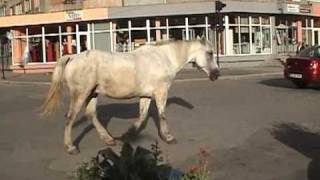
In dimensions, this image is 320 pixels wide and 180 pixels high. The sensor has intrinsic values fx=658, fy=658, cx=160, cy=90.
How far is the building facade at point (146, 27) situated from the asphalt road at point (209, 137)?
2592cm

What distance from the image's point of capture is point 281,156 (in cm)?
1023

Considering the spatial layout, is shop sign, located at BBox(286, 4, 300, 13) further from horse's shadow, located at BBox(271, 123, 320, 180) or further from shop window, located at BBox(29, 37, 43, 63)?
horse's shadow, located at BBox(271, 123, 320, 180)

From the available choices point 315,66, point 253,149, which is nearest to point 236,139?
point 253,149

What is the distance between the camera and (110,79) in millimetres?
11078

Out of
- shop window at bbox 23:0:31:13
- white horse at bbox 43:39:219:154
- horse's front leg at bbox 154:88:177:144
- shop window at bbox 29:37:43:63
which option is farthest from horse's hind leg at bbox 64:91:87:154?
shop window at bbox 23:0:31:13

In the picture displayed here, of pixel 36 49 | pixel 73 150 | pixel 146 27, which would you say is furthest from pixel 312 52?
pixel 36 49

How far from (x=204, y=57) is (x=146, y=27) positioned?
3452 centimetres

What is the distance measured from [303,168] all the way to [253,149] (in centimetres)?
158

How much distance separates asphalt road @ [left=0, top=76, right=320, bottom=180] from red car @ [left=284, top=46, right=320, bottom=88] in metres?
4.37

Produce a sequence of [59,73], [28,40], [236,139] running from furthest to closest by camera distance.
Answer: [28,40]
[236,139]
[59,73]

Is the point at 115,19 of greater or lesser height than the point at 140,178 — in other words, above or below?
above

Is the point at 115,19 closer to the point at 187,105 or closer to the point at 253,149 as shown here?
the point at 187,105

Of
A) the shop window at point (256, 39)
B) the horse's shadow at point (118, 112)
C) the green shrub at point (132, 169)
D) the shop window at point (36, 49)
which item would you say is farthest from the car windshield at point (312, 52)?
the shop window at point (36, 49)

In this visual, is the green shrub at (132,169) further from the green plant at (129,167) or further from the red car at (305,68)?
the red car at (305,68)
